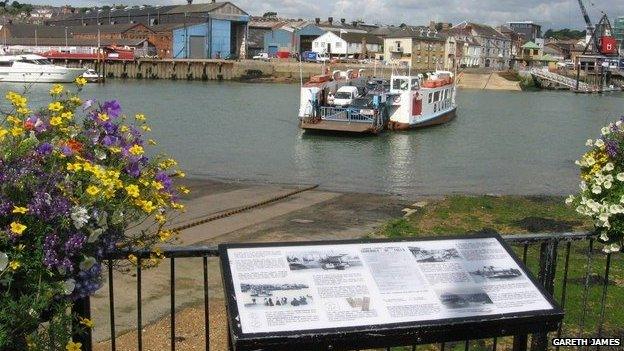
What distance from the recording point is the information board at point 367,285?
3.48 m

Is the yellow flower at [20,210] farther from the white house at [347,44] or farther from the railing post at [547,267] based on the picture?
the white house at [347,44]

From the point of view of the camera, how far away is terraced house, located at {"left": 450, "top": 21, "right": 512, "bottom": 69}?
140 metres

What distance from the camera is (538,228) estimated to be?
52.3ft

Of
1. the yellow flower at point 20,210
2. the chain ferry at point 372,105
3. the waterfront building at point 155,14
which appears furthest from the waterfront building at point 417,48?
the yellow flower at point 20,210

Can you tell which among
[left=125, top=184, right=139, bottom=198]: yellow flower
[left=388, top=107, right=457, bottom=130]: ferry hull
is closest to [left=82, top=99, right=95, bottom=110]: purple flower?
[left=125, top=184, right=139, bottom=198]: yellow flower

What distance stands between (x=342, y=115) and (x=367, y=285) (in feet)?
138

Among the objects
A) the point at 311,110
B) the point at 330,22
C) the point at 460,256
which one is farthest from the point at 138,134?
the point at 330,22

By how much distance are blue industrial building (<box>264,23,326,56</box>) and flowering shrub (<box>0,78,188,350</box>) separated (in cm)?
12974

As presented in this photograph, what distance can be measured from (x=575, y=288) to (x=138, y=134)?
324 inches

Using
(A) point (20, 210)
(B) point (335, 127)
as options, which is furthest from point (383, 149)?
(A) point (20, 210)

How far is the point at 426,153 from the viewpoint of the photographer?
3675 cm

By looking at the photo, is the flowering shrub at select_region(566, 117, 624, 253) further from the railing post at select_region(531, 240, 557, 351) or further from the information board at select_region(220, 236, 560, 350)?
the information board at select_region(220, 236, 560, 350)

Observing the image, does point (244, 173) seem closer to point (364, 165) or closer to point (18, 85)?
point (364, 165)

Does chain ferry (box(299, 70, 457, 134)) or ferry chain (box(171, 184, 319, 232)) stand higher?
chain ferry (box(299, 70, 457, 134))
